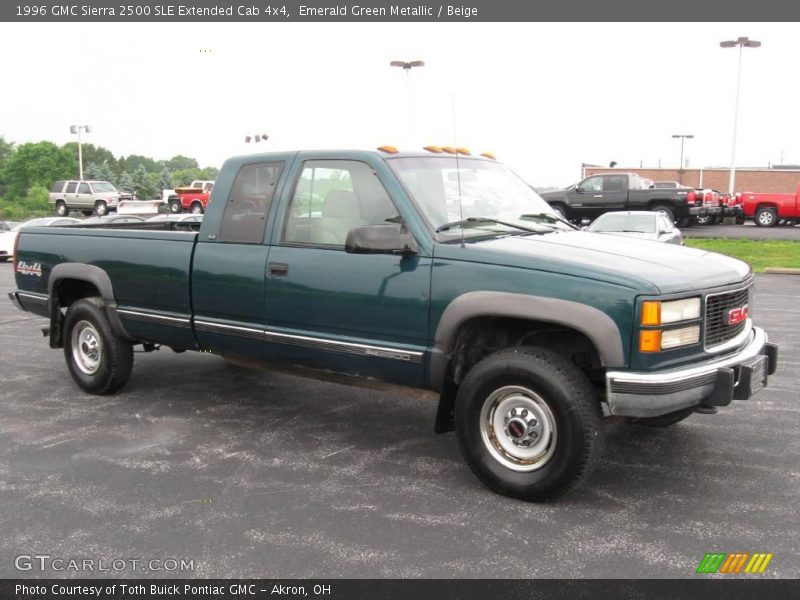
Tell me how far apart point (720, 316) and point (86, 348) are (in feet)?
16.8

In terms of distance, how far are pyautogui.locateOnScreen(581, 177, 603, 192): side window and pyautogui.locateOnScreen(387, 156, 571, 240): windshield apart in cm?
1971

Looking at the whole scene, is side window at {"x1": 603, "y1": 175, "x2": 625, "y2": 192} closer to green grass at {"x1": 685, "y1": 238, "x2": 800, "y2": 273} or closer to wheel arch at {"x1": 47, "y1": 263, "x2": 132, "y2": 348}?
green grass at {"x1": 685, "y1": 238, "x2": 800, "y2": 273}

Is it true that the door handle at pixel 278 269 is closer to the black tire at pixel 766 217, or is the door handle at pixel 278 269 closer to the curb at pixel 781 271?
the curb at pixel 781 271

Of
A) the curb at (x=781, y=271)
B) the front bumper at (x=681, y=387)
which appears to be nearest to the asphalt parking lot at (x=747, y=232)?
the curb at (x=781, y=271)

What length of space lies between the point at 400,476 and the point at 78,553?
183 cm

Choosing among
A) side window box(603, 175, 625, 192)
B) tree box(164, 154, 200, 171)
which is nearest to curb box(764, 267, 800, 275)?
side window box(603, 175, 625, 192)

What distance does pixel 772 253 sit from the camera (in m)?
19.0

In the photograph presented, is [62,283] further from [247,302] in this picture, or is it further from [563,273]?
[563,273]

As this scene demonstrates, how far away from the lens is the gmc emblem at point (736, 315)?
13.8 feet

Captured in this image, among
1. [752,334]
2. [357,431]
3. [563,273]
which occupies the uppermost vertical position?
[563,273]

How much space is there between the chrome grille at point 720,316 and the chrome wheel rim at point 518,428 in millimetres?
994

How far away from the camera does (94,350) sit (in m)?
6.39

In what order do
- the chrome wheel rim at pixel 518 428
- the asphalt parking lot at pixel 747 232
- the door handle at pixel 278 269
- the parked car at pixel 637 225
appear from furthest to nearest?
the asphalt parking lot at pixel 747 232
the parked car at pixel 637 225
the door handle at pixel 278 269
the chrome wheel rim at pixel 518 428

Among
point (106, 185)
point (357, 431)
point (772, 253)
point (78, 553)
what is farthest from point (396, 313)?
point (106, 185)
